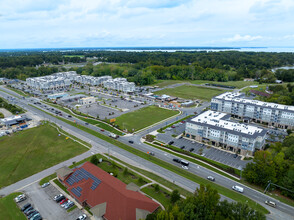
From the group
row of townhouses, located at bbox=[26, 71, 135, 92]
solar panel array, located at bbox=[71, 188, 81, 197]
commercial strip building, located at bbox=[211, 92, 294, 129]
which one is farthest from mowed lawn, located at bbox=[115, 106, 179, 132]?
row of townhouses, located at bbox=[26, 71, 135, 92]

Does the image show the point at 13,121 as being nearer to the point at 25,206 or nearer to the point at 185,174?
the point at 25,206

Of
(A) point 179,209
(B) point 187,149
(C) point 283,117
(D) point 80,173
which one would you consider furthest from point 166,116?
(A) point 179,209

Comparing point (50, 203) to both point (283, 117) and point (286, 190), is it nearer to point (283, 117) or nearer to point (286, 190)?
point (286, 190)

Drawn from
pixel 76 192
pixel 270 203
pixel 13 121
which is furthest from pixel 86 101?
pixel 270 203

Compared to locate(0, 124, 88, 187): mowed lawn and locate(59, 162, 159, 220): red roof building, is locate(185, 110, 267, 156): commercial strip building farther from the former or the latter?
locate(0, 124, 88, 187): mowed lawn

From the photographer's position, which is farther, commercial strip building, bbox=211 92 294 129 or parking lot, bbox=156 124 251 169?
commercial strip building, bbox=211 92 294 129

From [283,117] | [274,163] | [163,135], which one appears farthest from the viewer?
[283,117]
